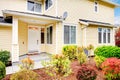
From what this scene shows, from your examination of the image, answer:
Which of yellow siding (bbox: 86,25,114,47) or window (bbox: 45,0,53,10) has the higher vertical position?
window (bbox: 45,0,53,10)

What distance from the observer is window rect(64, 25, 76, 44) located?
1492 cm

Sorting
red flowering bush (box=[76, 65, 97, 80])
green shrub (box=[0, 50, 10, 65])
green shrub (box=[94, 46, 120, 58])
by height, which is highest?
green shrub (box=[94, 46, 120, 58])

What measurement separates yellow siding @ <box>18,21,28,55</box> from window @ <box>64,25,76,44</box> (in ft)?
14.1

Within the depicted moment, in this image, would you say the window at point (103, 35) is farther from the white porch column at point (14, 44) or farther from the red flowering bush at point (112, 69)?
the white porch column at point (14, 44)

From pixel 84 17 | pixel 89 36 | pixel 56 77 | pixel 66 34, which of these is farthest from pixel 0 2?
pixel 56 77

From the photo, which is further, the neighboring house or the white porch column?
the neighboring house

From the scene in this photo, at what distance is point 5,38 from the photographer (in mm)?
12117

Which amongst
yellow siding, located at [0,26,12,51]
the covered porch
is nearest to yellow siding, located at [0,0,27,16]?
the covered porch

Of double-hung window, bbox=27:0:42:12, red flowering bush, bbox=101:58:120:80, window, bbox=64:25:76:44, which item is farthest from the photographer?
double-hung window, bbox=27:0:42:12

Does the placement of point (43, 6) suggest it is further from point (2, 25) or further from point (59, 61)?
point (59, 61)

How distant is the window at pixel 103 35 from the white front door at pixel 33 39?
7742mm

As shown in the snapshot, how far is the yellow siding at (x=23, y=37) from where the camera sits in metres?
14.5

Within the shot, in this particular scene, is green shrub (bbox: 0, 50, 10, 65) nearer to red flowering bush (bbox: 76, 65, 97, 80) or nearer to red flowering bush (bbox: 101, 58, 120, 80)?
red flowering bush (bbox: 76, 65, 97, 80)

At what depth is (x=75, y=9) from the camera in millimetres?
16016
